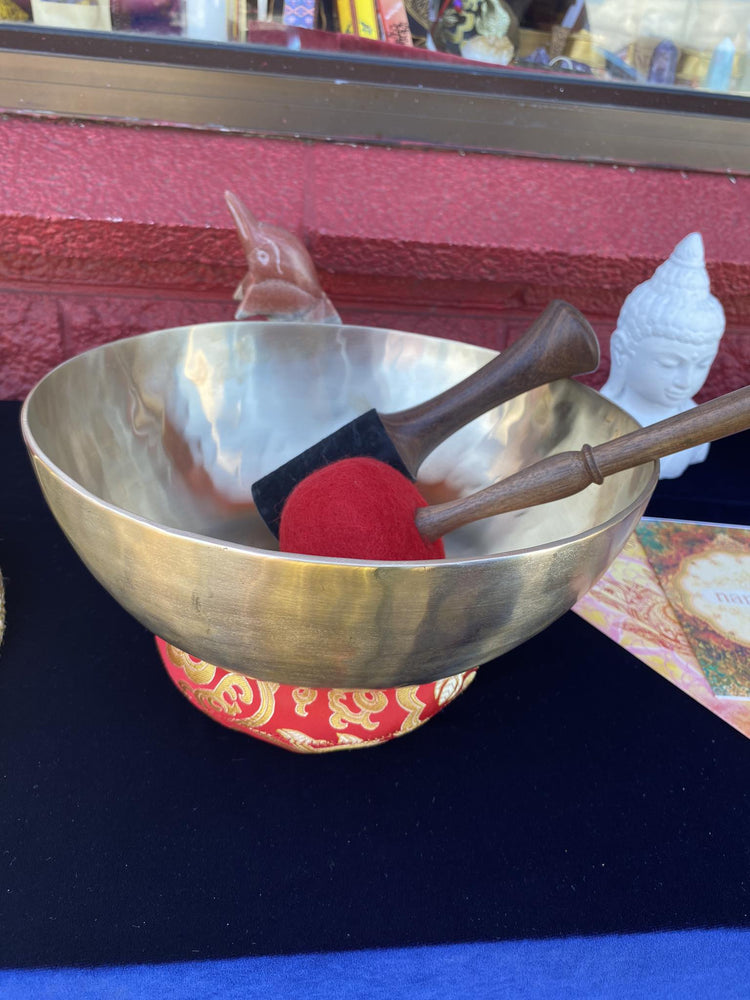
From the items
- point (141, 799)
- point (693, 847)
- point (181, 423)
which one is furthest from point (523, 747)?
point (181, 423)

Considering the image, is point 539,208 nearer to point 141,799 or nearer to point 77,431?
point 77,431

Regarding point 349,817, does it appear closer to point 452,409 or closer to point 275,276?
point 452,409

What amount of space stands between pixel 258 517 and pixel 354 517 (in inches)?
8.4

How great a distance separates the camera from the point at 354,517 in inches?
15.4

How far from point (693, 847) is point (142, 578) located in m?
0.31

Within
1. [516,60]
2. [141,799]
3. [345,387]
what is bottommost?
[141,799]

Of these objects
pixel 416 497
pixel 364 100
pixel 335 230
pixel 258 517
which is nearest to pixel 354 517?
pixel 416 497

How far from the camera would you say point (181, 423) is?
576mm

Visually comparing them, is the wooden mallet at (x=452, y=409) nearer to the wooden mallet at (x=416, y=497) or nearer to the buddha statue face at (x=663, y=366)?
the wooden mallet at (x=416, y=497)

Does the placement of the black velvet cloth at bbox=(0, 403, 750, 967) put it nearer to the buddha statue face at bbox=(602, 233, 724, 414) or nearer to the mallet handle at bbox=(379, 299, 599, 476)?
the mallet handle at bbox=(379, 299, 599, 476)

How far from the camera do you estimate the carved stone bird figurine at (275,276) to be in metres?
0.62

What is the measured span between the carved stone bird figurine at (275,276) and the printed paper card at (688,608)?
33cm

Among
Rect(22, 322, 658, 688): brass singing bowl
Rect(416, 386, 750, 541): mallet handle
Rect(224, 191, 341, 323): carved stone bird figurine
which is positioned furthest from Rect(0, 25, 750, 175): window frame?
Rect(416, 386, 750, 541): mallet handle

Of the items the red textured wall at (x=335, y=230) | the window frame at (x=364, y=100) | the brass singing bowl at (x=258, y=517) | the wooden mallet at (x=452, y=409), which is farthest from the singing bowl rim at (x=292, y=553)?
the window frame at (x=364, y=100)
